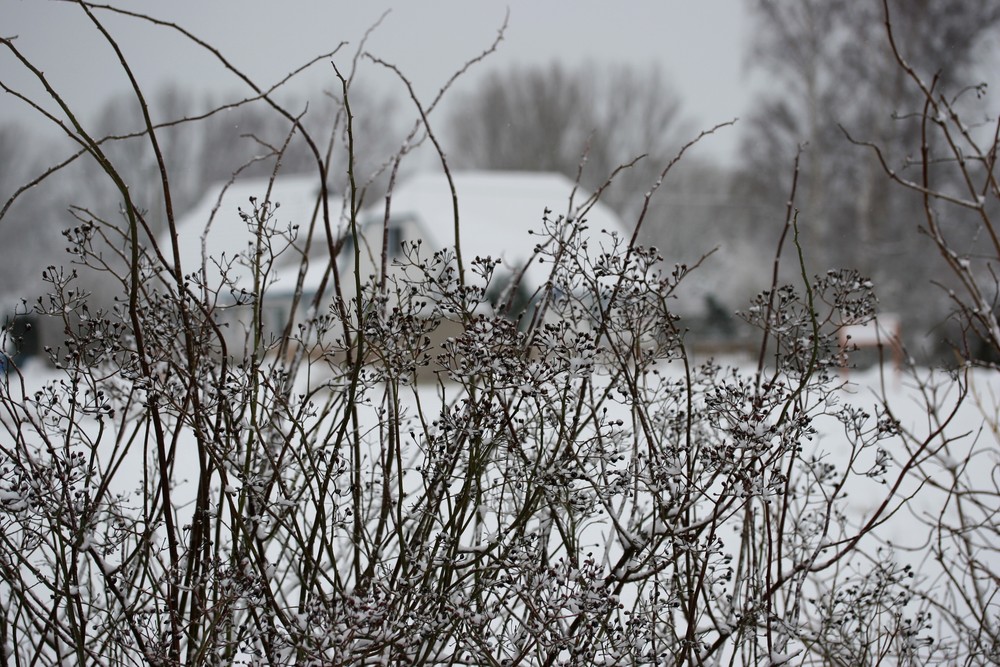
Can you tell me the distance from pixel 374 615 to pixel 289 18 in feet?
6.39

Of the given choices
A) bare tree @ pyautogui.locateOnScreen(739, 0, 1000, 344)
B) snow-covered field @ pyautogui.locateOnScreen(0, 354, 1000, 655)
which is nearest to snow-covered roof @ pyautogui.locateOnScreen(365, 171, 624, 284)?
bare tree @ pyautogui.locateOnScreen(739, 0, 1000, 344)

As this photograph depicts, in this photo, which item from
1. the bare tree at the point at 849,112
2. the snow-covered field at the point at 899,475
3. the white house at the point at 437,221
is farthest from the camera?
the bare tree at the point at 849,112

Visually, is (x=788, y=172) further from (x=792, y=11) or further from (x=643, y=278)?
(x=643, y=278)

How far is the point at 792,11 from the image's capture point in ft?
50.6

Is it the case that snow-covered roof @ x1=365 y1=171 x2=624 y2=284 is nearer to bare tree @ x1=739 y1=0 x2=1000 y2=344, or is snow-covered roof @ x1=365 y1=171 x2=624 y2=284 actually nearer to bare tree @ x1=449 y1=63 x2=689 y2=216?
bare tree @ x1=739 y1=0 x2=1000 y2=344

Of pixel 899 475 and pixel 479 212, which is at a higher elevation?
pixel 479 212

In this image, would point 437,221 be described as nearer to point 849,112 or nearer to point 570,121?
point 849,112

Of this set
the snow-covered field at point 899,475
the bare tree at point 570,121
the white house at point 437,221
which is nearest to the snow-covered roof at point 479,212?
the white house at point 437,221

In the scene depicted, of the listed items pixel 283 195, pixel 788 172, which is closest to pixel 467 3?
pixel 788 172

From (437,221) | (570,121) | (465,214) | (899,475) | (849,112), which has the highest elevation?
(570,121)

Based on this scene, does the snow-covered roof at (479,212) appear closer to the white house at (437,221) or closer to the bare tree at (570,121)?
the white house at (437,221)

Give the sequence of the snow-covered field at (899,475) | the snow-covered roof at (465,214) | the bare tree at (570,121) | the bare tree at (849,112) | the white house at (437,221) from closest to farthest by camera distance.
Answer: the snow-covered field at (899,475), the white house at (437,221), the snow-covered roof at (465,214), the bare tree at (849,112), the bare tree at (570,121)

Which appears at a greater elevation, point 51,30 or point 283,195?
point 283,195

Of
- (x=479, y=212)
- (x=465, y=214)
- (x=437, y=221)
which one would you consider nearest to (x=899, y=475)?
(x=437, y=221)
